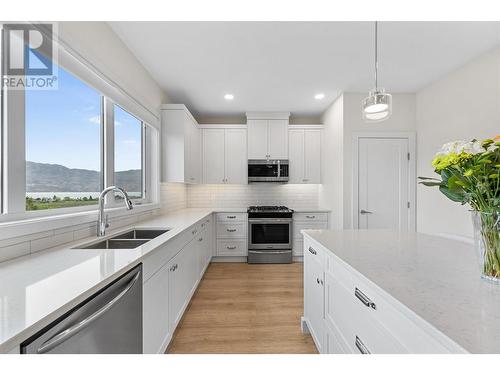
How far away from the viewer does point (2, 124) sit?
1.31 metres

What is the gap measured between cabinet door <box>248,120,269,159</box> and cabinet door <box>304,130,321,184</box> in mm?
736

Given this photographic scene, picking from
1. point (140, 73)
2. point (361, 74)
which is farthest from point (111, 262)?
point (361, 74)

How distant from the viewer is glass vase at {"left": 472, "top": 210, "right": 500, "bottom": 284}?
2.86ft

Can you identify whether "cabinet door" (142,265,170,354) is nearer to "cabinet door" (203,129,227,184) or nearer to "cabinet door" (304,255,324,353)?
"cabinet door" (304,255,324,353)

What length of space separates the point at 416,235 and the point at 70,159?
105 inches

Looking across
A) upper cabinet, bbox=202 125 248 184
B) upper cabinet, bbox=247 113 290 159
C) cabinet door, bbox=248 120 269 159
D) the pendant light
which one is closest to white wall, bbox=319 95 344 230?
upper cabinet, bbox=247 113 290 159

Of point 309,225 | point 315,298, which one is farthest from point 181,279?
point 309,225

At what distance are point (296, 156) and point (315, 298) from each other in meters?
3.02

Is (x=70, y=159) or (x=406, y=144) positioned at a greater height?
(x=406, y=144)

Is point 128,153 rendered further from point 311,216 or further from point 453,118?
point 453,118

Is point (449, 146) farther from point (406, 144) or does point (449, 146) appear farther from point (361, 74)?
point (406, 144)

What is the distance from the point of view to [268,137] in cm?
436

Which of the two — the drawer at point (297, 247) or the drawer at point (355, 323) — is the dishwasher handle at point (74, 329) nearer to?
the drawer at point (355, 323)
